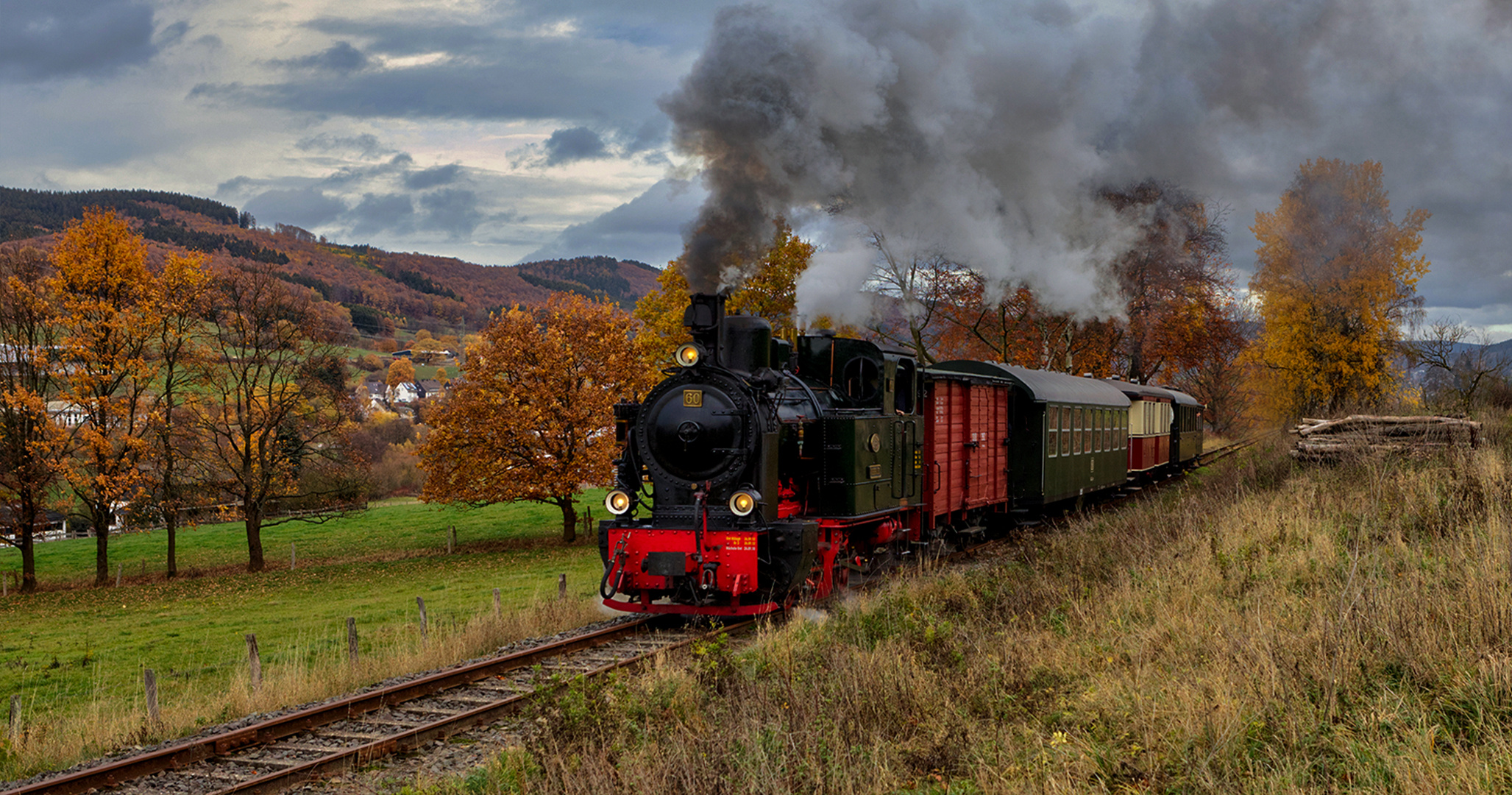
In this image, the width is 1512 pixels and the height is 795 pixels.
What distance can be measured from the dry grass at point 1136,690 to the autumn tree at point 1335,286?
26112 millimetres

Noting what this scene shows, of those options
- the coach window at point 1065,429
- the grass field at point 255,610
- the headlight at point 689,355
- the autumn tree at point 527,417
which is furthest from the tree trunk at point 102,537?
the coach window at point 1065,429

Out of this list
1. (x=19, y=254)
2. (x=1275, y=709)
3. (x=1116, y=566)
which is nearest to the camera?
(x=1275, y=709)

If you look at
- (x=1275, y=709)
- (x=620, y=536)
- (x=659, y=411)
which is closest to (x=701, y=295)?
(x=659, y=411)

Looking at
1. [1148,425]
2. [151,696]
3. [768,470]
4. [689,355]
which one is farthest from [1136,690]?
[1148,425]

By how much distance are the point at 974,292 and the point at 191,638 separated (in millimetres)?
22238

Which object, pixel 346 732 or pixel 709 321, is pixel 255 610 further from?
pixel 346 732

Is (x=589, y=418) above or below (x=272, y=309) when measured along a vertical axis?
below

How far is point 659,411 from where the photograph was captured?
33.6 feet

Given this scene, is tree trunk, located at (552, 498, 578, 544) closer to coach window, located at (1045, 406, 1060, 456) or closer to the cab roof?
the cab roof

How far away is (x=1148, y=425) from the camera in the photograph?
24672mm

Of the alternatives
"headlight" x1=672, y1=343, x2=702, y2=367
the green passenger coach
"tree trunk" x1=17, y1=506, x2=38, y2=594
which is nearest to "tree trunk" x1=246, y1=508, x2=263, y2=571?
"tree trunk" x1=17, y1=506, x2=38, y2=594

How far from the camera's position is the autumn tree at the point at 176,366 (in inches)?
992

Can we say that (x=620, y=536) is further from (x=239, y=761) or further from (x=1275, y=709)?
(x=1275, y=709)

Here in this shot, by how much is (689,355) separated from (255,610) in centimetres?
1567
